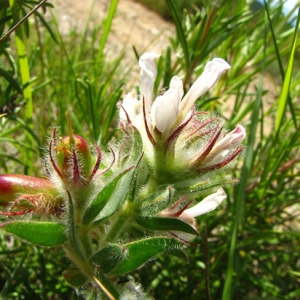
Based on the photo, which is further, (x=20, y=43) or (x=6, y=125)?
(x=6, y=125)

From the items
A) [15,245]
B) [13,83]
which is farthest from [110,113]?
[15,245]

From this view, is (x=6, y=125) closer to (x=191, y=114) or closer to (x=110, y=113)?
(x=110, y=113)

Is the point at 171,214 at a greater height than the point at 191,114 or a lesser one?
lesser

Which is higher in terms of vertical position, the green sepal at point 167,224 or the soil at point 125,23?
the soil at point 125,23

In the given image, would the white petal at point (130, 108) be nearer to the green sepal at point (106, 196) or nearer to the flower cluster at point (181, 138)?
the flower cluster at point (181, 138)

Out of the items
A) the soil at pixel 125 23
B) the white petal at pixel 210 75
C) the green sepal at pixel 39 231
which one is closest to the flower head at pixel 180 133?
the white petal at pixel 210 75

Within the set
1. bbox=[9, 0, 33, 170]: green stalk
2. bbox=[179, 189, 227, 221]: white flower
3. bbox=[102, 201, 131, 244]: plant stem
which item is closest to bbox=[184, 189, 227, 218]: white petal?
bbox=[179, 189, 227, 221]: white flower

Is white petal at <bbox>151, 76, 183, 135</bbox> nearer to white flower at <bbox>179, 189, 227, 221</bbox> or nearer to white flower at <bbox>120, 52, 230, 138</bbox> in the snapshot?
white flower at <bbox>120, 52, 230, 138</bbox>
